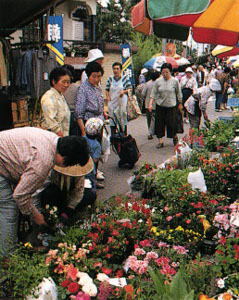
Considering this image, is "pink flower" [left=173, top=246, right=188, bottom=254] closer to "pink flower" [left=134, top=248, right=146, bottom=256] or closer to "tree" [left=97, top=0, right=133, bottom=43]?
"pink flower" [left=134, top=248, right=146, bottom=256]

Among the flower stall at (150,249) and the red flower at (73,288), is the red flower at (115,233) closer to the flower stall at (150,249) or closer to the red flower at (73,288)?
the flower stall at (150,249)

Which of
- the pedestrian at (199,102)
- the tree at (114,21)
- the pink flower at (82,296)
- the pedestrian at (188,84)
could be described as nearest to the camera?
the pink flower at (82,296)

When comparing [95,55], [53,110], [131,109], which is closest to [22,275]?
[53,110]

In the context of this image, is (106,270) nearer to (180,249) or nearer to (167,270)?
(167,270)

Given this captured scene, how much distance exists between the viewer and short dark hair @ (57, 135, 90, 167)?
12.3ft

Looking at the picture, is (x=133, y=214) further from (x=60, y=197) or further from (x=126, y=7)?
(x=126, y=7)

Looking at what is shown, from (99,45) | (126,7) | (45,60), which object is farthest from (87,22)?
(45,60)

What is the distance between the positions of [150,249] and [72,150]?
1.17 metres

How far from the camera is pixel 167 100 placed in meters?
9.94

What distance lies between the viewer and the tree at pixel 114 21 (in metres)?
25.8

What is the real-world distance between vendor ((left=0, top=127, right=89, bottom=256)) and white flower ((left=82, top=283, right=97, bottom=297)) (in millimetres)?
799

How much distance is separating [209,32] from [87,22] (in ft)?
53.1

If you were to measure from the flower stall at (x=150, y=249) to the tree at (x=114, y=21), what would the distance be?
2113 centimetres

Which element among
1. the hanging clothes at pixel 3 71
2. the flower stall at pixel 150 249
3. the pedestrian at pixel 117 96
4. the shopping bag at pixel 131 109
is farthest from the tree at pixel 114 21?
the flower stall at pixel 150 249
